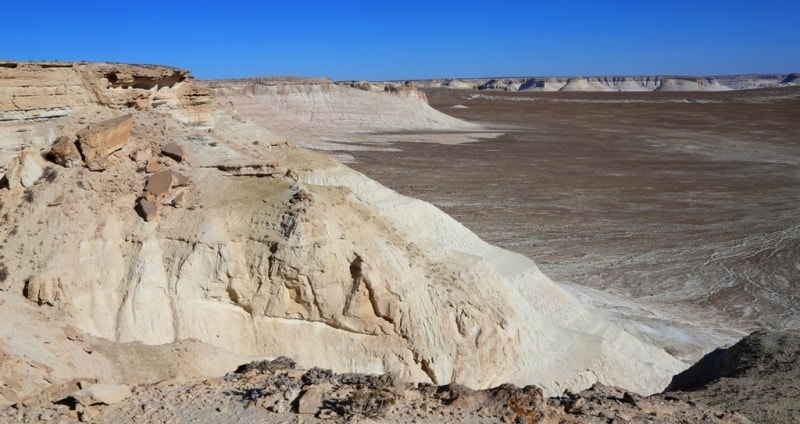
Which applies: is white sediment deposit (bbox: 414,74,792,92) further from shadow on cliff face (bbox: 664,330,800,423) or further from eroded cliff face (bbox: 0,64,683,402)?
eroded cliff face (bbox: 0,64,683,402)

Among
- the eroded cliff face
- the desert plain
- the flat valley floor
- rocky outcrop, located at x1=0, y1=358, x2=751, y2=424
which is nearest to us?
rocky outcrop, located at x1=0, y1=358, x2=751, y2=424

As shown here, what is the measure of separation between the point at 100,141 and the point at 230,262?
9.69 feet

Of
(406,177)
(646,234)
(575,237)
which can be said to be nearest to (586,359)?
(575,237)

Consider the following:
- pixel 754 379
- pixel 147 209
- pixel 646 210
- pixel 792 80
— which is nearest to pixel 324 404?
pixel 147 209

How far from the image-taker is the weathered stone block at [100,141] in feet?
33.2

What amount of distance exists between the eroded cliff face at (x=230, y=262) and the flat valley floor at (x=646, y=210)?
708cm

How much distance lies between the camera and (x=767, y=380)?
9.48 m

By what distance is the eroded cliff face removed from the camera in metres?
9.19

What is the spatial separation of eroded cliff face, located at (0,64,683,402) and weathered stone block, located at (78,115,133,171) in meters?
0.06

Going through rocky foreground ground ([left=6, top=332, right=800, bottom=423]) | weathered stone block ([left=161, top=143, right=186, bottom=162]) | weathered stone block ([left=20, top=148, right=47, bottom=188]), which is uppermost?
weathered stone block ([left=161, top=143, right=186, bottom=162])

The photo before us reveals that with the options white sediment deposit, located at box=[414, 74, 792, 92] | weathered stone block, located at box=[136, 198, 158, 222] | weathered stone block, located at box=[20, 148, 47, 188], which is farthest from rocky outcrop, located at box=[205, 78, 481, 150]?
white sediment deposit, located at box=[414, 74, 792, 92]

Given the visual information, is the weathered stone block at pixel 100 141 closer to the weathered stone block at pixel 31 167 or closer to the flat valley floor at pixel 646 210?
the weathered stone block at pixel 31 167

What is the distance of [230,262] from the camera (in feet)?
30.9

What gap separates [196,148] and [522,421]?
763cm
